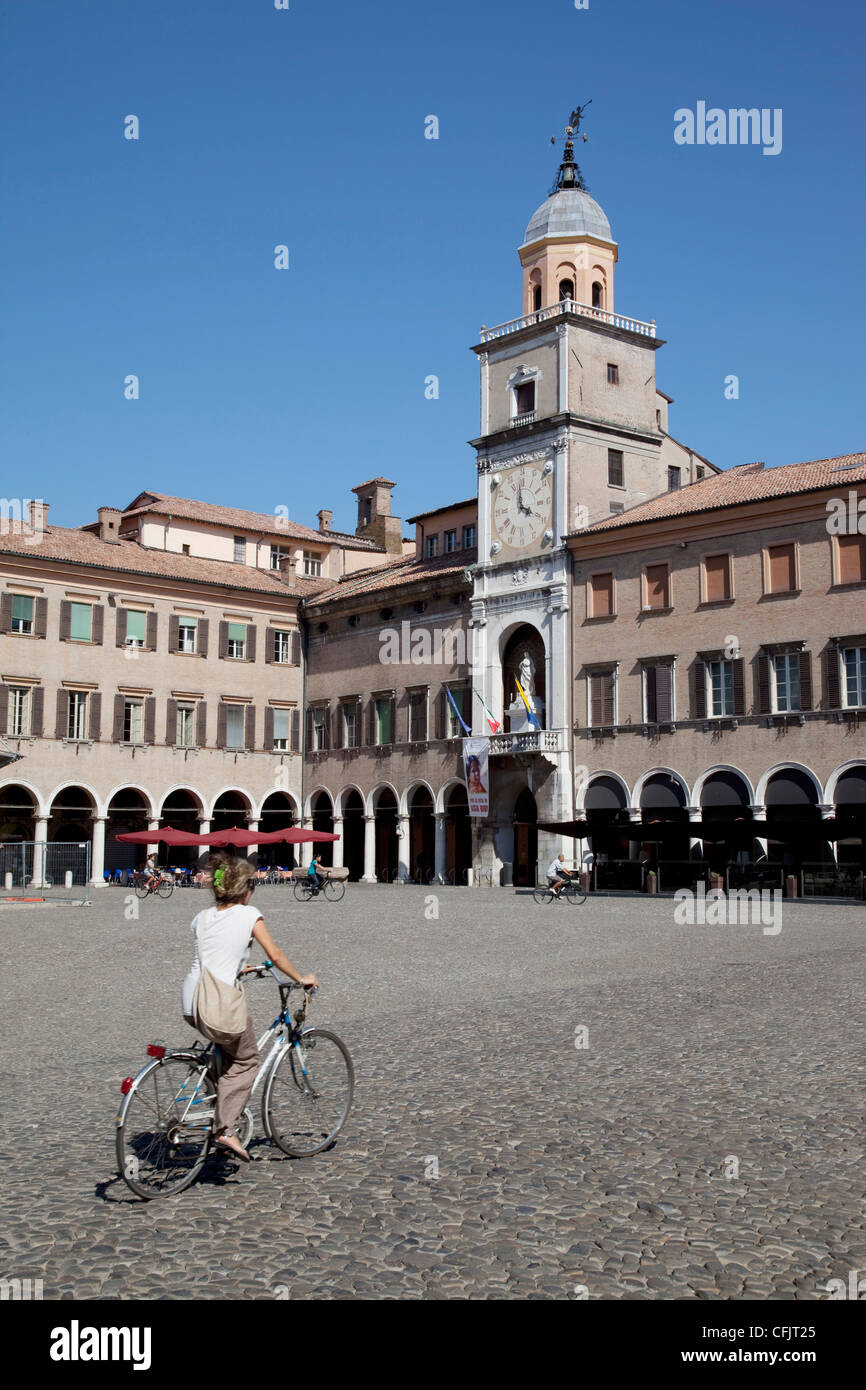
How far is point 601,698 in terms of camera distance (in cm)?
4425

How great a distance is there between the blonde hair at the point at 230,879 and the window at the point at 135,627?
1843 inches

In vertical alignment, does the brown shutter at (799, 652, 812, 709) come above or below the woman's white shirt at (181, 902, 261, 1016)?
above

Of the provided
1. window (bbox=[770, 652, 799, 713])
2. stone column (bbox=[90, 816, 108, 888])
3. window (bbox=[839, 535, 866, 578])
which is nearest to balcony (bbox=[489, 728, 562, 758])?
window (bbox=[770, 652, 799, 713])

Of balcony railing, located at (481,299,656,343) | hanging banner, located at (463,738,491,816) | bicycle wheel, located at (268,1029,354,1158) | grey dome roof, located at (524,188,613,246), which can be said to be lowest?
bicycle wheel, located at (268,1029,354,1158)

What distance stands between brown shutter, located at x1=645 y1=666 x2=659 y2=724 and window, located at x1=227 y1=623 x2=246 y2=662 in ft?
65.6

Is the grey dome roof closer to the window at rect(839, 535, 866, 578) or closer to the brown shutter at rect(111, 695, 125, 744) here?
the window at rect(839, 535, 866, 578)

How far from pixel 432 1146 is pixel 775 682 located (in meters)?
33.4

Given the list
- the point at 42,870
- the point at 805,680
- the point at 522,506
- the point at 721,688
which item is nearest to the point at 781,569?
the point at 805,680

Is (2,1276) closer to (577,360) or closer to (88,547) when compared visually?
(577,360)

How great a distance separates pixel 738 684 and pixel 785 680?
1.53 m

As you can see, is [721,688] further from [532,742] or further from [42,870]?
[42,870]

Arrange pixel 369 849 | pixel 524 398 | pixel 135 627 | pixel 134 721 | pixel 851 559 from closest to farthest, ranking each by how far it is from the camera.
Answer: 1. pixel 851 559
2. pixel 524 398
3. pixel 134 721
4. pixel 135 627
5. pixel 369 849

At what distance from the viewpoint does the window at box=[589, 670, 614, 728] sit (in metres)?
43.9
